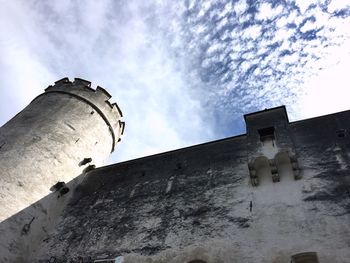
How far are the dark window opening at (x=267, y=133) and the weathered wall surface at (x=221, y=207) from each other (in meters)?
0.17

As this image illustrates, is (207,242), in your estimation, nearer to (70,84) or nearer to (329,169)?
(329,169)

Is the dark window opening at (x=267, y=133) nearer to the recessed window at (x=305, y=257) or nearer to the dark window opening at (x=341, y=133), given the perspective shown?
the dark window opening at (x=341, y=133)

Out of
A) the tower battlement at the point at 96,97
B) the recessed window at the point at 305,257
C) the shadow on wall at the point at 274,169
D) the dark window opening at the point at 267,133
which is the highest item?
the tower battlement at the point at 96,97

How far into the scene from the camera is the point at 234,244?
739cm

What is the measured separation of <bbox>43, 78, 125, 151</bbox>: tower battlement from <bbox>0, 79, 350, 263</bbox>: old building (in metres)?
0.86

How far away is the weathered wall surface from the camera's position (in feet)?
23.4

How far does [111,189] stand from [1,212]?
2966 millimetres

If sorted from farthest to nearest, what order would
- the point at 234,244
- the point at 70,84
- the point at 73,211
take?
the point at 70,84 < the point at 73,211 < the point at 234,244

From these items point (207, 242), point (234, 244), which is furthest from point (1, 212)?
point (234, 244)

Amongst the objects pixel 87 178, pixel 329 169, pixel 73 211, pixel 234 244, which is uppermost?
pixel 87 178

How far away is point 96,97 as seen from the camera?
1356 cm

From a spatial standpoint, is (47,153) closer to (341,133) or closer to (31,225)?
→ (31,225)

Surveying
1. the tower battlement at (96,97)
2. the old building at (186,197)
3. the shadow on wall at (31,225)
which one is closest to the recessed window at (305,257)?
the old building at (186,197)

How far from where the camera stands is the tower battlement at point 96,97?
525 inches
